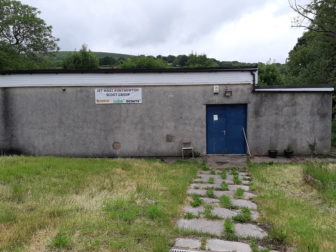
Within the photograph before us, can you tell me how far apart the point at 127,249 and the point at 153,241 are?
41 cm

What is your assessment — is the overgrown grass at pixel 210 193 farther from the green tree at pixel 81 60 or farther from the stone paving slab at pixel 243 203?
the green tree at pixel 81 60

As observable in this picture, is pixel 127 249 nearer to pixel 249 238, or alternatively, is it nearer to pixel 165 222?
pixel 165 222

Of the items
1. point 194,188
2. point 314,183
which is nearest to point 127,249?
point 194,188

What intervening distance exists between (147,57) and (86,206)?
173 feet

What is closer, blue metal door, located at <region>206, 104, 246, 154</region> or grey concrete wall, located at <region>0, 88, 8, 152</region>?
blue metal door, located at <region>206, 104, 246, 154</region>

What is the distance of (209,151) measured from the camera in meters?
12.0

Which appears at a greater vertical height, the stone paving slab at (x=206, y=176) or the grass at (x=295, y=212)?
the grass at (x=295, y=212)

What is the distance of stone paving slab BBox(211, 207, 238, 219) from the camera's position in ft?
16.8

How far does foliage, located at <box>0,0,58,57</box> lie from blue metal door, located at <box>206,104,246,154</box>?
82.2 ft

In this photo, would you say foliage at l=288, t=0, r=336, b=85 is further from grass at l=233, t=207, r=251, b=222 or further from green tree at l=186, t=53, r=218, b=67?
green tree at l=186, t=53, r=218, b=67

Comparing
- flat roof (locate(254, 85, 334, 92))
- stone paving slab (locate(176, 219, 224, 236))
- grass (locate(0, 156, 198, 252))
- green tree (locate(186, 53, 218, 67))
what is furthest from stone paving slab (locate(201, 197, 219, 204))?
green tree (locate(186, 53, 218, 67))

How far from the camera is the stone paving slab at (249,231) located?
4250mm

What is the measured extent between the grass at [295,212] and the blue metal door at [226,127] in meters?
3.34

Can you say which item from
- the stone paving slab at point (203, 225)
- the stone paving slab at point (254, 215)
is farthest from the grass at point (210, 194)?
the stone paving slab at point (203, 225)
